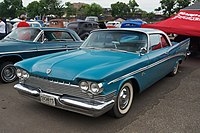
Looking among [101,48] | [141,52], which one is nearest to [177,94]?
[141,52]

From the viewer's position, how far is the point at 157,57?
458cm

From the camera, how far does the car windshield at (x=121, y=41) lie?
14.1ft

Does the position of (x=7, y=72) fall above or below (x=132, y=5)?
below

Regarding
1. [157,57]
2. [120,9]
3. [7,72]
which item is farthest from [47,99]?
[120,9]

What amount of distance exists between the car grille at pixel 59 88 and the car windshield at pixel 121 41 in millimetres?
1375

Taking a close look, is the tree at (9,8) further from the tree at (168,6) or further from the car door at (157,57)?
the car door at (157,57)

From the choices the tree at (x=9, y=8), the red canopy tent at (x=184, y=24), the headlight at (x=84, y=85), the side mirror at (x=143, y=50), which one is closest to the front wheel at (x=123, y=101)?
the headlight at (x=84, y=85)

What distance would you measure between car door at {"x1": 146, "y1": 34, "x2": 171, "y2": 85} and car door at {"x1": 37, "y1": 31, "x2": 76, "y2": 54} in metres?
2.84

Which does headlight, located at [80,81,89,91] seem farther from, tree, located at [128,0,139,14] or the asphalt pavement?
tree, located at [128,0,139,14]

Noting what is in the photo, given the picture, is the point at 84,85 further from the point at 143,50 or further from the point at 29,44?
the point at 29,44

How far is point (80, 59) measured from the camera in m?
3.76

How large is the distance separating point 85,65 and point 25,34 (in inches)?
133

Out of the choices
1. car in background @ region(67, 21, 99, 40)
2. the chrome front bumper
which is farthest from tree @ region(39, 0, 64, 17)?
the chrome front bumper

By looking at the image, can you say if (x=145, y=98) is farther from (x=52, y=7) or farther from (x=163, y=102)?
(x=52, y=7)
